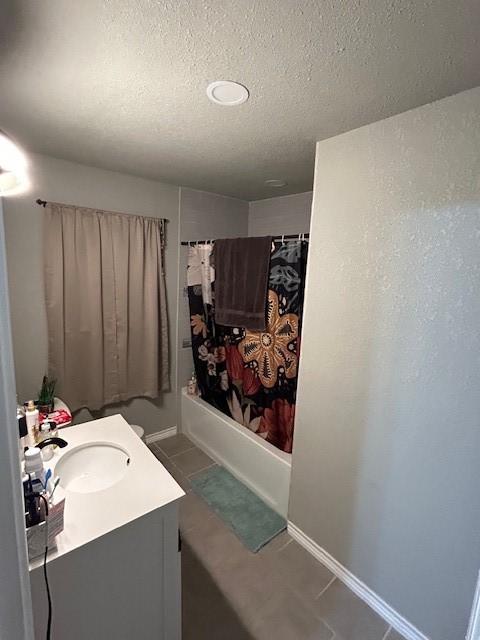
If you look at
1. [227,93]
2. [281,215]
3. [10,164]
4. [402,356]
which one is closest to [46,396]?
[10,164]

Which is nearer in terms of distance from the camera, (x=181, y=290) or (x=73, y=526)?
(x=73, y=526)

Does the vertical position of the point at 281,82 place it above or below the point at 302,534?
above

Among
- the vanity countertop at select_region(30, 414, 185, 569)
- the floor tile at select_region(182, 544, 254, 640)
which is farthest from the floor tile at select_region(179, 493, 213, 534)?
the vanity countertop at select_region(30, 414, 185, 569)

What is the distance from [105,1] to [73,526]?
5.08ft

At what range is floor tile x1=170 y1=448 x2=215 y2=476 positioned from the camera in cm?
247

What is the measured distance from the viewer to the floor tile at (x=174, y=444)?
2691 millimetres

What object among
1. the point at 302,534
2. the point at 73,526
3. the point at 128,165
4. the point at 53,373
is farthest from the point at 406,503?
the point at 128,165

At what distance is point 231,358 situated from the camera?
2.48 metres

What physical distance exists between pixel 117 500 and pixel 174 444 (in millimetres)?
1782

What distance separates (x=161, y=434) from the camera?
2852 millimetres

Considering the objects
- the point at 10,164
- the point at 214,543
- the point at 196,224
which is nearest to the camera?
the point at 10,164

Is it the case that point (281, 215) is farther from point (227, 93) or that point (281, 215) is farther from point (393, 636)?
point (393, 636)

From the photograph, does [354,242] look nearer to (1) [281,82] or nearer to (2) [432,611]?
(1) [281,82]

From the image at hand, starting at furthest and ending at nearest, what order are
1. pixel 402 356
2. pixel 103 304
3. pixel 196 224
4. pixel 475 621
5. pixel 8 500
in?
pixel 196 224
pixel 103 304
pixel 402 356
pixel 475 621
pixel 8 500
